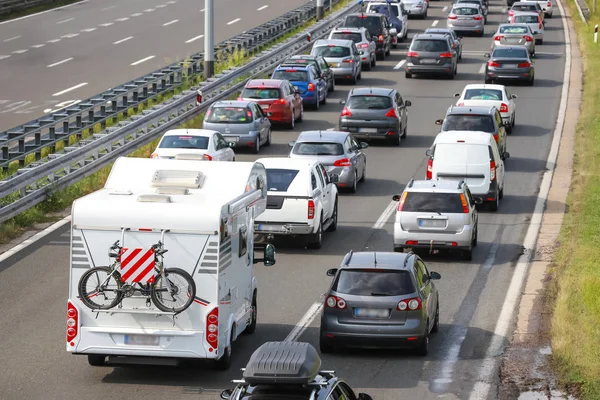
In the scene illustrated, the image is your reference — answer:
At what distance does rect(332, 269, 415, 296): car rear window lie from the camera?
17.8 metres

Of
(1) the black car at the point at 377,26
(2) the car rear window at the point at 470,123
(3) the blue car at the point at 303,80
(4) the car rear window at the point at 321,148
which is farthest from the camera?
(1) the black car at the point at 377,26

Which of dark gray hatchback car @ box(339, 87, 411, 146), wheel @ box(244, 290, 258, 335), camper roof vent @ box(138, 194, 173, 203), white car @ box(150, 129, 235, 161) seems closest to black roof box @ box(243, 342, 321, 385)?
camper roof vent @ box(138, 194, 173, 203)

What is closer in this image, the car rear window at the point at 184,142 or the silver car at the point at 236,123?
the car rear window at the point at 184,142

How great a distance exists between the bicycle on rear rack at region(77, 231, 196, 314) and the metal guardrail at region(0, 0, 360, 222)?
28.9 ft

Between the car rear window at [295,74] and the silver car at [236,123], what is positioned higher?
the silver car at [236,123]

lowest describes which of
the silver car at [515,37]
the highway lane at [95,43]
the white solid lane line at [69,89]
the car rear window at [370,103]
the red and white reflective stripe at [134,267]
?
the highway lane at [95,43]

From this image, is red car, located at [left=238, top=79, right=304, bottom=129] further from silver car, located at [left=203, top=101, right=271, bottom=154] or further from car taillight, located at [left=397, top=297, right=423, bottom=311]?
car taillight, located at [left=397, top=297, right=423, bottom=311]

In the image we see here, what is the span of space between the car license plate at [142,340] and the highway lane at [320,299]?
1.78 ft

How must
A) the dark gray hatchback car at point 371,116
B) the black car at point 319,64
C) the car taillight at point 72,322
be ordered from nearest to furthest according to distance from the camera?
the car taillight at point 72,322 → the dark gray hatchback car at point 371,116 → the black car at point 319,64

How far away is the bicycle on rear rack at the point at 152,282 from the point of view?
1591cm

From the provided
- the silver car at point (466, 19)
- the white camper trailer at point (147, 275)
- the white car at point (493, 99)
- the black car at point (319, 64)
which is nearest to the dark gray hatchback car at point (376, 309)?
the white camper trailer at point (147, 275)

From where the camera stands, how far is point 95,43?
5819 centimetres

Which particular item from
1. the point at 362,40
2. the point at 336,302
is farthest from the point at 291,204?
the point at 362,40

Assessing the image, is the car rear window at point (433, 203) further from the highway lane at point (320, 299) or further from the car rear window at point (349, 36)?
the car rear window at point (349, 36)
